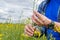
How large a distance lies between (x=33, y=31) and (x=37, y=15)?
257mm

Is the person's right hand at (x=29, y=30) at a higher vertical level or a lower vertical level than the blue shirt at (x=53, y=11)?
lower

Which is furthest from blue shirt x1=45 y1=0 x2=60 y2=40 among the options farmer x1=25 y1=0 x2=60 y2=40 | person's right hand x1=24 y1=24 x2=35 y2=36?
person's right hand x1=24 y1=24 x2=35 y2=36

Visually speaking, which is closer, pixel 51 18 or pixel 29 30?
pixel 29 30

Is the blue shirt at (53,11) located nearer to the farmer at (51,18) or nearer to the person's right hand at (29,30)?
the farmer at (51,18)

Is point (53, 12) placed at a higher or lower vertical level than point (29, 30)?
higher

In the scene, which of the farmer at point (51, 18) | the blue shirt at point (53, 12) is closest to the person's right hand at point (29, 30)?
the farmer at point (51, 18)

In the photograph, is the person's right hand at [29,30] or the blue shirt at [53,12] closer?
the person's right hand at [29,30]

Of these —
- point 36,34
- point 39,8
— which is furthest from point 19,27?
point 36,34

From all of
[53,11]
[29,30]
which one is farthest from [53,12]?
[29,30]

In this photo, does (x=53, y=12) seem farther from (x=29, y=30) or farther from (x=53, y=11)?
(x=29, y=30)

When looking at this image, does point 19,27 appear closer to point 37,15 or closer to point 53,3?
point 53,3

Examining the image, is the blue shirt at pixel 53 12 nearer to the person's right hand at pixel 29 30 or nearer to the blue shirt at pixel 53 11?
the blue shirt at pixel 53 11

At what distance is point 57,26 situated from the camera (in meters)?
2.29

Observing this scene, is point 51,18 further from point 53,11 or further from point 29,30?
point 29,30
